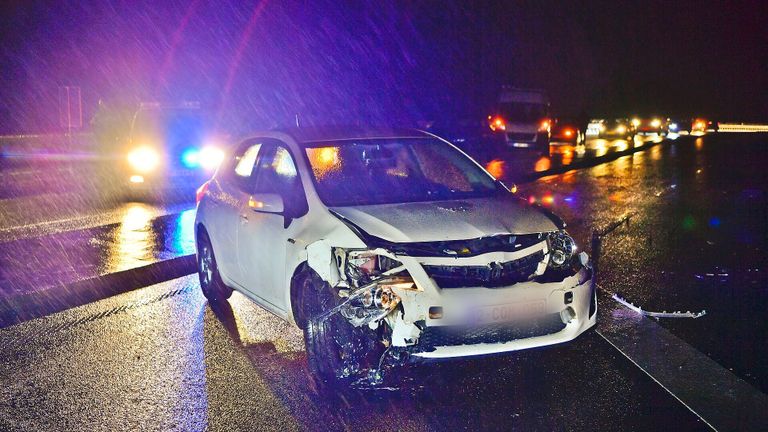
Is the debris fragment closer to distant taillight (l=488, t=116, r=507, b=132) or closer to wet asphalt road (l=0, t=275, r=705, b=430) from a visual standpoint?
wet asphalt road (l=0, t=275, r=705, b=430)

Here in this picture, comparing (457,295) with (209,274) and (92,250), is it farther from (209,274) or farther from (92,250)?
(92,250)

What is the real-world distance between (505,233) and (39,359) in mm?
3430

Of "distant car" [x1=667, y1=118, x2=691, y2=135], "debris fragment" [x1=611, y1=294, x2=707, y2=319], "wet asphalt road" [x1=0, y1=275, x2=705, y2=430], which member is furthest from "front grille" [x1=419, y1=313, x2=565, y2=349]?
"distant car" [x1=667, y1=118, x2=691, y2=135]

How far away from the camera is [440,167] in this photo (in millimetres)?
7266

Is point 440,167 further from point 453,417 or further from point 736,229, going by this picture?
point 736,229

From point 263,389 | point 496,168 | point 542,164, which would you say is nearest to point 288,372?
point 263,389

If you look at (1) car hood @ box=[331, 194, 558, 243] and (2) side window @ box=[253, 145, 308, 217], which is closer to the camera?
(1) car hood @ box=[331, 194, 558, 243]

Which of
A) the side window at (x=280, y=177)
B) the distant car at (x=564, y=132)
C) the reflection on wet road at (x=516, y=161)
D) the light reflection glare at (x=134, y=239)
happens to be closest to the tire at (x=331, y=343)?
the side window at (x=280, y=177)

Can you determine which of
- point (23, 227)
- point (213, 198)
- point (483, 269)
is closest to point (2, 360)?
point (213, 198)

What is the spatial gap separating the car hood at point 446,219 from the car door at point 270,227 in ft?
1.61

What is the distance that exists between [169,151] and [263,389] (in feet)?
36.5

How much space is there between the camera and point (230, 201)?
6.77 metres

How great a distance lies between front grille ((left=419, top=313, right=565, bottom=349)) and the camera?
471 centimetres

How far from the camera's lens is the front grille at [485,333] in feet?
15.5
